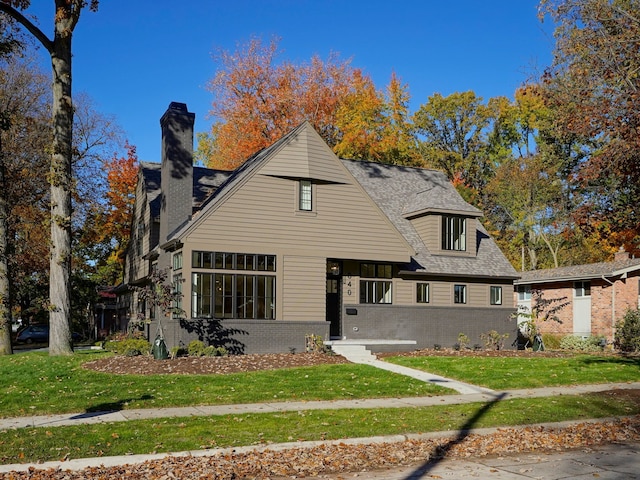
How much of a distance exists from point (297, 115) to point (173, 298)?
25704mm

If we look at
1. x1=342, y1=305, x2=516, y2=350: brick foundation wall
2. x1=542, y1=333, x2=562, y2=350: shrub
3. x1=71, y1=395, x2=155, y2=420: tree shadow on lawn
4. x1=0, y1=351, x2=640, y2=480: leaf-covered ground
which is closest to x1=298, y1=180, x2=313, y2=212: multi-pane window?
x1=342, y1=305, x2=516, y2=350: brick foundation wall

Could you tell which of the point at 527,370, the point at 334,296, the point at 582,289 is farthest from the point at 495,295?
the point at 527,370

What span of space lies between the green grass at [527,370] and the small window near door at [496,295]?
6.03m

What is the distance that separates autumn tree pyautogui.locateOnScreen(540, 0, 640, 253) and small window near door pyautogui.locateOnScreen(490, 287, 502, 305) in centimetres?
994

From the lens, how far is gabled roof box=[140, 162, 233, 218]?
26266 mm

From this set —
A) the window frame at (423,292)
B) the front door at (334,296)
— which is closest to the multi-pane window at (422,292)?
the window frame at (423,292)

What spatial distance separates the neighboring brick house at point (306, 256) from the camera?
69.7 ft

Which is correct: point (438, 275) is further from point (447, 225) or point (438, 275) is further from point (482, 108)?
point (482, 108)

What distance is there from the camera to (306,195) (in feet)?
75.4

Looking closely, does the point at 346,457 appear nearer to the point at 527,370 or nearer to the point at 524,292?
the point at 527,370

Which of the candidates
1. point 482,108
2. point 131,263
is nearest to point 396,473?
point 131,263

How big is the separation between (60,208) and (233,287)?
5654mm

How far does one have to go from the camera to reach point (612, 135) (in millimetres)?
17078

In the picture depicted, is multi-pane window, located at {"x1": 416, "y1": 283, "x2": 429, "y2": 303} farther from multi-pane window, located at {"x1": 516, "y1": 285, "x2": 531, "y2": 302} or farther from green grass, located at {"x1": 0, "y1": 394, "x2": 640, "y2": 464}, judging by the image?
multi-pane window, located at {"x1": 516, "y1": 285, "x2": 531, "y2": 302}
